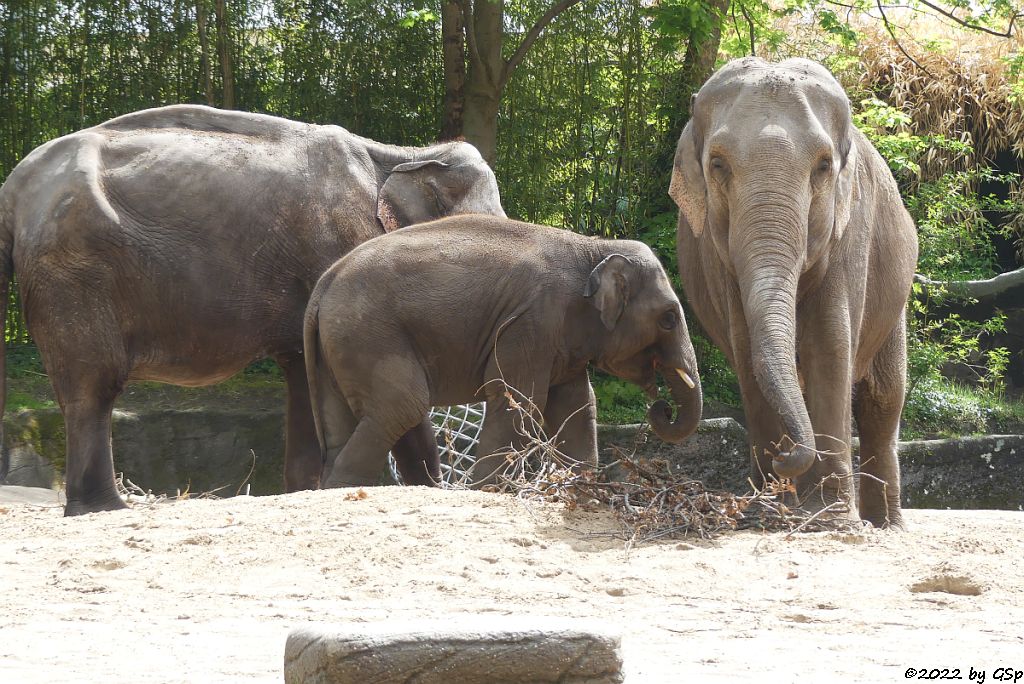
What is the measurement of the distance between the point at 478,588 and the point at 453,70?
8.06m

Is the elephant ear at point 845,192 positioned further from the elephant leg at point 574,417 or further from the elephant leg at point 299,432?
the elephant leg at point 299,432

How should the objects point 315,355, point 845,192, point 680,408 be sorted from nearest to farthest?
point 845,192
point 315,355
point 680,408

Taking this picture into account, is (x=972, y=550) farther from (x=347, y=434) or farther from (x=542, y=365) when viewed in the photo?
(x=347, y=434)

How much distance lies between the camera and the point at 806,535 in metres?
5.39

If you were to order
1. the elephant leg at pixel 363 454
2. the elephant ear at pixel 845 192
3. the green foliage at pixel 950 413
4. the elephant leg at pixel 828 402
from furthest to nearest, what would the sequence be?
the green foliage at pixel 950 413, the elephant leg at pixel 363 454, the elephant ear at pixel 845 192, the elephant leg at pixel 828 402

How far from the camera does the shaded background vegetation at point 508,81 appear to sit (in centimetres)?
1214

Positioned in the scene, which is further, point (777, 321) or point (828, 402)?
point (828, 402)

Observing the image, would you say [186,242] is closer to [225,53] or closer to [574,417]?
[574,417]

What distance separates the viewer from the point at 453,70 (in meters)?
12.1

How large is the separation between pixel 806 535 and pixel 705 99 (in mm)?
1943

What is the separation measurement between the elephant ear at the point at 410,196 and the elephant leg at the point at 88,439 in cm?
188

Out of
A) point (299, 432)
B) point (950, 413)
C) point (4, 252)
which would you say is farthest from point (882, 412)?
point (950, 413)

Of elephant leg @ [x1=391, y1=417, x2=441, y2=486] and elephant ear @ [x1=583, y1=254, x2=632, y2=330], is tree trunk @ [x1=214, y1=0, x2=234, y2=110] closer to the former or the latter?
elephant leg @ [x1=391, y1=417, x2=441, y2=486]

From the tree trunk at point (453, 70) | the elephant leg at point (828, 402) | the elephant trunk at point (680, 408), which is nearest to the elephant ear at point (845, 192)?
the elephant leg at point (828, 402)
